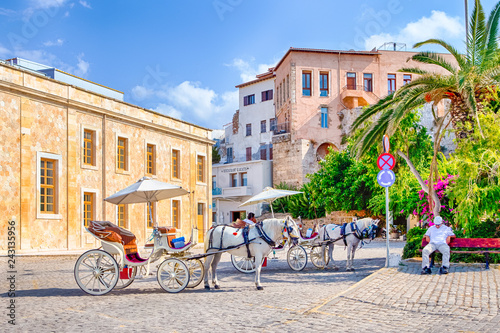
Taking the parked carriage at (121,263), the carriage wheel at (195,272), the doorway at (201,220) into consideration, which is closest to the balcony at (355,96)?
the doorway at (201,220)

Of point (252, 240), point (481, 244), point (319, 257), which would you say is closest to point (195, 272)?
point (252, 240)

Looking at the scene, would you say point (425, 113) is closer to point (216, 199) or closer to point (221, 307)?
point (216, 199)

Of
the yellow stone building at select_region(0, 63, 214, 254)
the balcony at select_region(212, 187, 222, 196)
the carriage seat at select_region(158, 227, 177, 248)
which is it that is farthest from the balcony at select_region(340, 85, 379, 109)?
the carriage seat at select_region(158, 227, 177, 248)

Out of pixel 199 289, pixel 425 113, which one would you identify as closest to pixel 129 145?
pixel 199 289

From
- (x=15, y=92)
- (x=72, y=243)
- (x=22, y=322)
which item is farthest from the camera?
(x=72, y=243)

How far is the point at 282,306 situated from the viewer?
896 cm

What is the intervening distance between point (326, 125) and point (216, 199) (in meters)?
13.5

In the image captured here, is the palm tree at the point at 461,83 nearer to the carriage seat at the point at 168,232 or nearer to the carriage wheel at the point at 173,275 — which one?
the carriage seat at the point at 168,232

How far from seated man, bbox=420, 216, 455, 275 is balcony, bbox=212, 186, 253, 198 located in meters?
40.9

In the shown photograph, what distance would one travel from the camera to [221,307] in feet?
29.1

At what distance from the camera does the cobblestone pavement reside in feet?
24.2

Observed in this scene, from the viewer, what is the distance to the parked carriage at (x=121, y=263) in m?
10.5

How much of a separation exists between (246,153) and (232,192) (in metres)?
7.22

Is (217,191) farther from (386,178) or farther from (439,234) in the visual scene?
(439,234)
